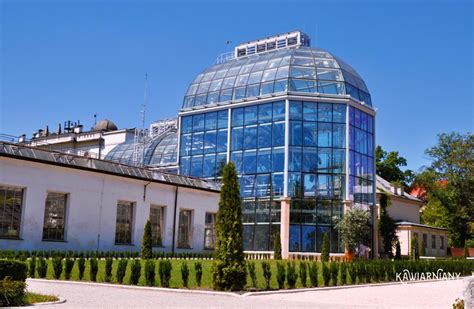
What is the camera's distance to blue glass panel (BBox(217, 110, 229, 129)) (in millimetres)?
48594

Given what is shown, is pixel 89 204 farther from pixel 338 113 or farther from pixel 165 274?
pixel 338 113

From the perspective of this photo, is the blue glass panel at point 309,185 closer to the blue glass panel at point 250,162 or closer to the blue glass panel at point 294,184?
the blue glass panel at point 294,184

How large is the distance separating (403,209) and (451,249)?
9527 mm

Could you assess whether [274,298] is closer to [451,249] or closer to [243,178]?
[243,178]

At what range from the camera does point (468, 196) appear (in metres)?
68.2

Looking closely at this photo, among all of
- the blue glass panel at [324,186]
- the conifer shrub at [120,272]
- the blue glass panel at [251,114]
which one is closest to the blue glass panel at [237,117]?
the blue glass panel at [251,114]

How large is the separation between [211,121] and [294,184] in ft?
34.3

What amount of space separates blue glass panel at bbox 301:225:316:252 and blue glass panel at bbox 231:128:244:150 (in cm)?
915

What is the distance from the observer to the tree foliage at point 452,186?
222ft

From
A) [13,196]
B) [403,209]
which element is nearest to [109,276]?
[13,196]

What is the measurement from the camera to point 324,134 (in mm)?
45750

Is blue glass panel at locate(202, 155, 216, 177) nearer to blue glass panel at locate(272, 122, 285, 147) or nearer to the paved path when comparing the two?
blue glass panel at locate(272, 122, 285, 147)

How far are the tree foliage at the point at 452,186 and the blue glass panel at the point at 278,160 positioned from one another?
3298 cm

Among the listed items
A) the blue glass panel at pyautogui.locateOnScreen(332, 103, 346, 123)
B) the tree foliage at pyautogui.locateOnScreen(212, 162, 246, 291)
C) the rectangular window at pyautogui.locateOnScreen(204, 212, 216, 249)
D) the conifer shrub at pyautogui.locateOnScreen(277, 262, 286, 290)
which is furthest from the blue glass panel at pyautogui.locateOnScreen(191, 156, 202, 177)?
the conifer shrub at pyautogui.locateOnScreen(277, 262, 286, 290)
